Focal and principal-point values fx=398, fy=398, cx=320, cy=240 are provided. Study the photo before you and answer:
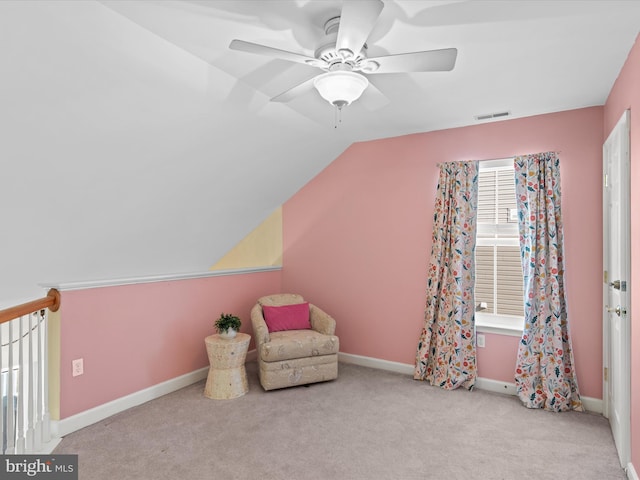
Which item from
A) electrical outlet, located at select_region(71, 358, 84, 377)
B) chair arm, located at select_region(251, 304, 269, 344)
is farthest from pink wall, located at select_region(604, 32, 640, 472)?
electrical outlet, located at select_region(71, 358, 84, 377)

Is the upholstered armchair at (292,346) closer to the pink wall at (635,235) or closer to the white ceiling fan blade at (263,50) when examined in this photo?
the pink wall at (635,235)

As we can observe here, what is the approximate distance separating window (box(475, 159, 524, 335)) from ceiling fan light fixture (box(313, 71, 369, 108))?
2.02 meters

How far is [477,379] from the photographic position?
11.9 ft

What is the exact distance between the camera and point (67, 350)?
2.88 meters

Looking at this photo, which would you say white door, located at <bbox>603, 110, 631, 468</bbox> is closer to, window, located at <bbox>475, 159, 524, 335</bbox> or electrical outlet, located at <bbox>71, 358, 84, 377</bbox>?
window, located at <bbox>475, 159, 524, 335</bbox>

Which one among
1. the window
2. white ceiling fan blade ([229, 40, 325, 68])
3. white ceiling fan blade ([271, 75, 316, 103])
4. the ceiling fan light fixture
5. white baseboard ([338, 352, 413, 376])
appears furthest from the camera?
white baseboard ([338, 352, 413, 376])

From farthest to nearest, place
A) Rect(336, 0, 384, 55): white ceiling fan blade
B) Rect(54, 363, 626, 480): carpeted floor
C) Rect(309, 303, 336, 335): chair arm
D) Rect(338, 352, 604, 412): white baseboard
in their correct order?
Rect(309, 303, 336, 335): chair arm, Rect(338, 352, 604, 412): white baseboard, Rect(54, 363, 626, 480): carpeted floor, Rect(336, 0, 384, 55): white ceiling fan blade

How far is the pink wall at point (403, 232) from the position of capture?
3.20 meters

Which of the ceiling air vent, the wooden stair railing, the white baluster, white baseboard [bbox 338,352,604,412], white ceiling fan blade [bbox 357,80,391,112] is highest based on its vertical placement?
white ceiling fan blade [bbox 357,80,391,112]

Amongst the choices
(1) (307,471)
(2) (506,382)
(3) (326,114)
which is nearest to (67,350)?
(1) (307,471)

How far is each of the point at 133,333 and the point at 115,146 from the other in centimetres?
163

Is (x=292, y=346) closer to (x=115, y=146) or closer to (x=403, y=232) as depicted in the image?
(x=403, y=232)

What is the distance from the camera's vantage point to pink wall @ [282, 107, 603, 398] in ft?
10.5

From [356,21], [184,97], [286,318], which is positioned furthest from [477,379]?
[184,97]
